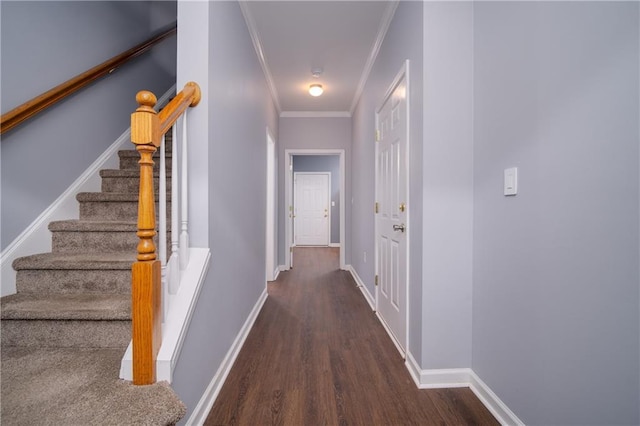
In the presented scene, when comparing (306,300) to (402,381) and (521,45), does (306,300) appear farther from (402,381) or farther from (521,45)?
(521,45)

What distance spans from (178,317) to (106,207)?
1246 mm

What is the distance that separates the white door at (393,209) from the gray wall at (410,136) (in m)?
0.10

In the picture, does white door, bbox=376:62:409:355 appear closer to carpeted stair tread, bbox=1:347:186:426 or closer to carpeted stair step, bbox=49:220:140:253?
carpeted stair tread, bbox=1:347:186:426

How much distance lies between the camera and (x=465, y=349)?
160 cm

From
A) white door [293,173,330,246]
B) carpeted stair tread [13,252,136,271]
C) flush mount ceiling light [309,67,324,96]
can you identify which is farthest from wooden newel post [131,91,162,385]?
white door [293,173,330,246]

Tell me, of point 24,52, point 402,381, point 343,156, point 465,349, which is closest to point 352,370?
point 402,381

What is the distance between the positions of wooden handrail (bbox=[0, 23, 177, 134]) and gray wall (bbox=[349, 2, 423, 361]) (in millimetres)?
2097

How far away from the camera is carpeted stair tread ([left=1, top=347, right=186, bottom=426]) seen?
0.78 meters

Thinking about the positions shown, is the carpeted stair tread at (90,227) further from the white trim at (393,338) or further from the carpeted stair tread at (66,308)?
the white trim at (393,338)

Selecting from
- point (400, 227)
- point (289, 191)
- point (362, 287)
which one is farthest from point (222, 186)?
point (289, 191)

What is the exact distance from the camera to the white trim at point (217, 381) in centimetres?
129

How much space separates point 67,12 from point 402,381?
311cm

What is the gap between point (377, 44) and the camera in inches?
105

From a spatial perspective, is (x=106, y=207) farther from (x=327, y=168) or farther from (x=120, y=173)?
(x=327, y=168)
